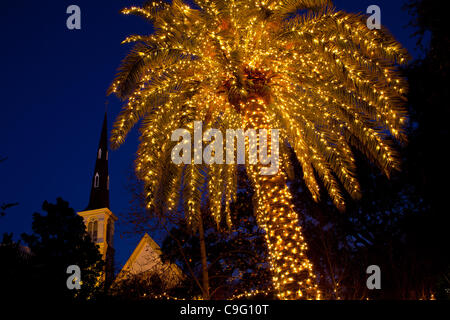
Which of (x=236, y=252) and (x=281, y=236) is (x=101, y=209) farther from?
(x=281, y=236)

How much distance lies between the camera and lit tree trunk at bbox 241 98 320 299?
7.51 metres

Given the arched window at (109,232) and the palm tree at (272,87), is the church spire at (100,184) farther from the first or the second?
the palm tree at (272,87)

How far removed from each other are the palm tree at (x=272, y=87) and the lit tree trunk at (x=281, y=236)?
0.02m

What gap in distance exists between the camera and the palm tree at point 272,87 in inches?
310

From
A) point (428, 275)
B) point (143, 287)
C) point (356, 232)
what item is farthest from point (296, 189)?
point (143, 287)

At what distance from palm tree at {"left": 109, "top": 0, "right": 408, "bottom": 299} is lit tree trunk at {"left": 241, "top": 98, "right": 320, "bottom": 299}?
2 centimetres

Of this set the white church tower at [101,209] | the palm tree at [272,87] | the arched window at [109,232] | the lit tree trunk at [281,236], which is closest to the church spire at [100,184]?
the white church tower at [101,209]

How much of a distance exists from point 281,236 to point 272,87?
3719 mm

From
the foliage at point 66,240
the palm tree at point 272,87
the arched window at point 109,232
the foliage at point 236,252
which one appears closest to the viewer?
the palm tree at point 272,87

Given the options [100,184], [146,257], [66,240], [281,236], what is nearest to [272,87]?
[281,236]
